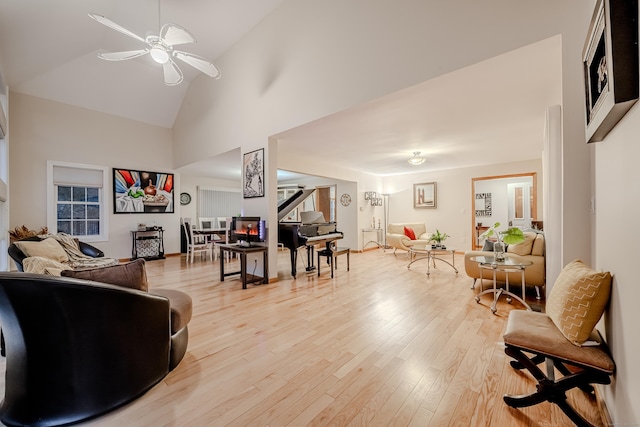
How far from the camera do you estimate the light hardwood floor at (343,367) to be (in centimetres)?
146

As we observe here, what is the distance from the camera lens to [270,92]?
421cm

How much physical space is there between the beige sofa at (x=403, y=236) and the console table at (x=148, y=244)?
20.2 feet

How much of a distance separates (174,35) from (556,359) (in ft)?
14.9

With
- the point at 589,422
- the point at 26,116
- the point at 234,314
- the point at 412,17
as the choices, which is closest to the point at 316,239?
the point at 234,314

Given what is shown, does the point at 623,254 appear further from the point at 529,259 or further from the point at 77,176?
the point at 77,176

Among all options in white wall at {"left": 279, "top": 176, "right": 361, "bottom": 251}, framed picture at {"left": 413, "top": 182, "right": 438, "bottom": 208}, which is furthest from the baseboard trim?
framed picture at {"left": 413, "top": 182, "right": 438, "bottom": 208}

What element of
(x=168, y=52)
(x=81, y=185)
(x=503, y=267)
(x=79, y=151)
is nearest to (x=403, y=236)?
(x=503, y=267)

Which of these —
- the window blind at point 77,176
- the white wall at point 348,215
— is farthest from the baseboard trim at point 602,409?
the window blind at point 77,176

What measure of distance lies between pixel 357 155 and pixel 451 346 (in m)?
4.33

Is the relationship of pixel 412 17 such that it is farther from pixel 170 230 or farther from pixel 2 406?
pixel 170 230

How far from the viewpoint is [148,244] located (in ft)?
21.8

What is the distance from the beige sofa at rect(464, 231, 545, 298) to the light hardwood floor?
50 cm

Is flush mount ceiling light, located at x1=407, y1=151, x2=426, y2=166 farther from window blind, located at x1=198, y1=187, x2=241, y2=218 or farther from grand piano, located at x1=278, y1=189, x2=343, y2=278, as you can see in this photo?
window blind, located at x1=198, y1=187, x2=241, y2=218

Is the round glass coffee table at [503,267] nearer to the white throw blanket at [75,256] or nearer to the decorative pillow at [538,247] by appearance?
the decorative pillow at [538,247]
